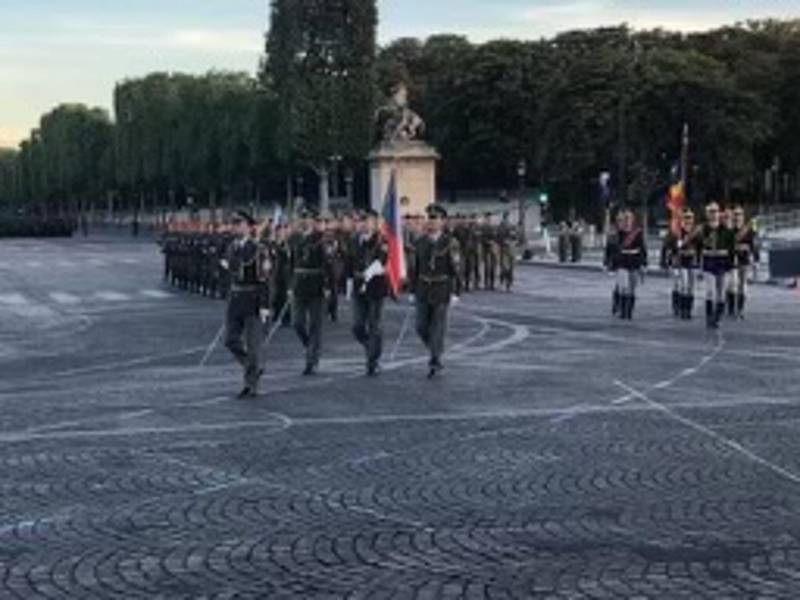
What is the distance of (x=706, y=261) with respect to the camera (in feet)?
81.0

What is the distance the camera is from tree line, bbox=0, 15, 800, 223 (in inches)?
3179

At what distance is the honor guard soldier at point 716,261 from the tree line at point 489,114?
40101 mm

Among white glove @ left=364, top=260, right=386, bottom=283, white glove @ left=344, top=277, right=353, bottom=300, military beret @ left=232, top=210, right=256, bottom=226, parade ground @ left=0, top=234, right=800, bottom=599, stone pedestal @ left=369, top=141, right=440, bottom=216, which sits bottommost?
parade ground @ left=0, top=234, right=800, bottom=599

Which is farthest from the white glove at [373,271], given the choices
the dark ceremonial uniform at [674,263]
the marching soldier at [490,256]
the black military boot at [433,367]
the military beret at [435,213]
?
the marching soldier at [490,256]

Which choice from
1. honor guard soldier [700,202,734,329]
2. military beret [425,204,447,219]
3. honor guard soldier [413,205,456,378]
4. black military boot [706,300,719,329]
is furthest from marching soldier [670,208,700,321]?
honor guard soldier [413,205,456,378]

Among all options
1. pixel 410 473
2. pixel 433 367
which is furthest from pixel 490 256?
pixel 410 473

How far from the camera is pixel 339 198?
111 meters

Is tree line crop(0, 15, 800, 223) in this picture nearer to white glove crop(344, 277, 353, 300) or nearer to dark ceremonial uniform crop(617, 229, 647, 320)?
white glove crop(344, 277, 353, 300)

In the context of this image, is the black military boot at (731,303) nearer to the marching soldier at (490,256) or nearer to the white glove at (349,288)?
the white glove at (349,288)

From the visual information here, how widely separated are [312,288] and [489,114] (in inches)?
3293

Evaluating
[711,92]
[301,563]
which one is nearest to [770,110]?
[711,92]

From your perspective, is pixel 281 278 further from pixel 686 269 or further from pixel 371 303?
pixel 371 303

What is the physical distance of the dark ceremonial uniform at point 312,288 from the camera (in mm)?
18000

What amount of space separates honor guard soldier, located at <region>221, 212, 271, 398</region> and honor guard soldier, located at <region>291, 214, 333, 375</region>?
1.90 meters
